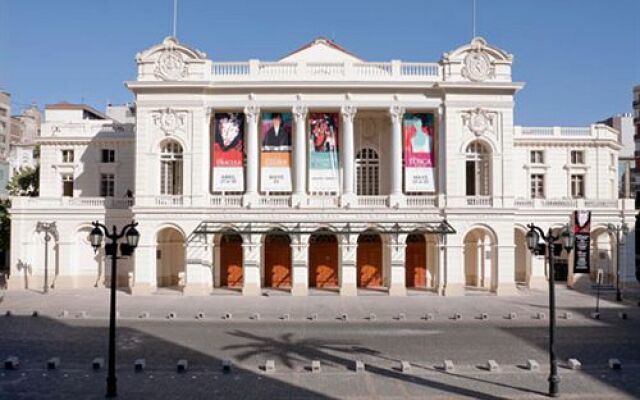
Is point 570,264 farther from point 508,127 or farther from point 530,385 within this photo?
point 530,385

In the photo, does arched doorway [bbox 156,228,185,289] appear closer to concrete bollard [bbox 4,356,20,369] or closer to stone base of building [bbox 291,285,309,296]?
stone base of building [bbox 291,285,309,296]

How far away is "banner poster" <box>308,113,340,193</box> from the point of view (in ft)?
138

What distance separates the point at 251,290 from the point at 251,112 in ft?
39.9

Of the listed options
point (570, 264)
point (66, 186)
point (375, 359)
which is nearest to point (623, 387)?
point (375, 359)

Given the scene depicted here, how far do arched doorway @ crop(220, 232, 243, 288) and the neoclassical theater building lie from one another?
4.1 inches

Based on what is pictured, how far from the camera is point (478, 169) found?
43062 mm

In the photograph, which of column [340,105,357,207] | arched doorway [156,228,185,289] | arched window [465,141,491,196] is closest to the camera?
column [340,105,357,207]

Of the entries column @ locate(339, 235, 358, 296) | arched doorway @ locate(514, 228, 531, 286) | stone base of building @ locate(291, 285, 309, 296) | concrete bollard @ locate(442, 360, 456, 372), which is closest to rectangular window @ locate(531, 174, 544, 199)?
arched doorway @ locate(514, 228, 531, 286)

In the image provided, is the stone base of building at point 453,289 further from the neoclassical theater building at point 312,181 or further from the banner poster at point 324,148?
the banner poster at point 324,148

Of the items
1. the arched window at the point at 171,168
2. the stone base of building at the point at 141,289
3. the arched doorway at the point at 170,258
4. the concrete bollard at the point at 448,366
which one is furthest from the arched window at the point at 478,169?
the concrete bollard at the point at 448,366

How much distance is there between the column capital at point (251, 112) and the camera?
41.7 metres

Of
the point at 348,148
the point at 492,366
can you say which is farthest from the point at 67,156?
the point at 492,366

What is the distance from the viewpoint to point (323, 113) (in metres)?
42.5

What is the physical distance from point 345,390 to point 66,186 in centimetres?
3993
